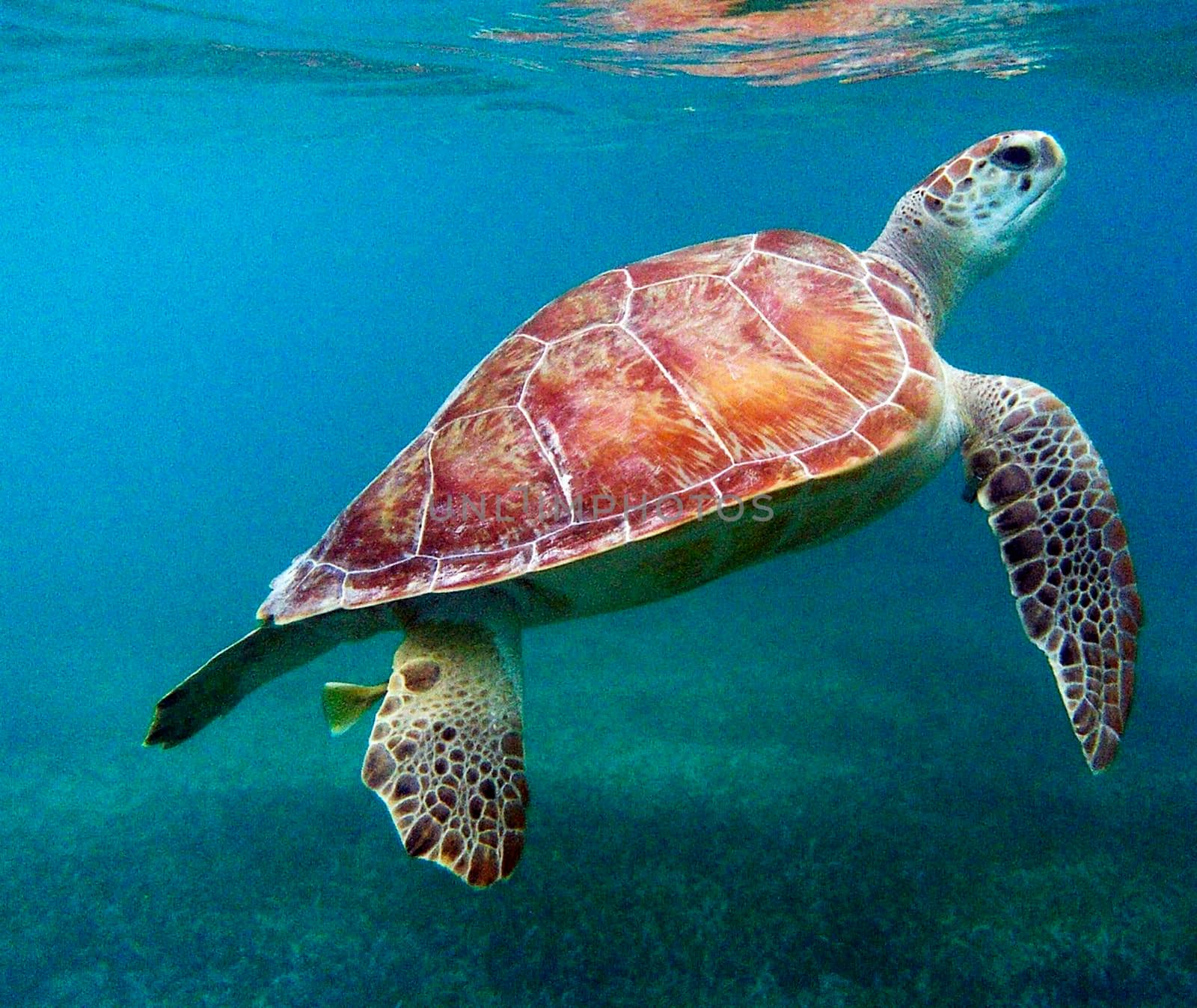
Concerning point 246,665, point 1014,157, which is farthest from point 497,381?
point 1014,157

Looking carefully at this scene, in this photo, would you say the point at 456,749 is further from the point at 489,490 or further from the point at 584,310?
the point at 584,310

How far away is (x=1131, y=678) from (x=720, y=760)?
4630 millimetres

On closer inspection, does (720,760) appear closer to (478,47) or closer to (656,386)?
(656,386)

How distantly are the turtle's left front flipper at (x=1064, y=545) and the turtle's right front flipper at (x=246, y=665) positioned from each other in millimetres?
2760

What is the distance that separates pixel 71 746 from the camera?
31.2 feet

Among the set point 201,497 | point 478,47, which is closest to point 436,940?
point 478,47

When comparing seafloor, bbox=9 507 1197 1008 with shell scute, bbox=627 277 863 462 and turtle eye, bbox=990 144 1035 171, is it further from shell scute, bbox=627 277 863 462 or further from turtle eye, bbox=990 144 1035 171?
turtle eye, bbox=990 144 1035 171

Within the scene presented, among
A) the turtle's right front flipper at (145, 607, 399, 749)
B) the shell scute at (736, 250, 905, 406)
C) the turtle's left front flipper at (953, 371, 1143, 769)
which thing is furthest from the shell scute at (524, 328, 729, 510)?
the turtle's left front flipper at (953, 371, 1143, 769)

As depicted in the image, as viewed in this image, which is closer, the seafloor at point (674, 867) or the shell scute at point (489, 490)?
the shell scute at point (489, 490)

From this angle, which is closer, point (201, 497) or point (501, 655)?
point (501, 655)

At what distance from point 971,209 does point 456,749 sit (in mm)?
4168

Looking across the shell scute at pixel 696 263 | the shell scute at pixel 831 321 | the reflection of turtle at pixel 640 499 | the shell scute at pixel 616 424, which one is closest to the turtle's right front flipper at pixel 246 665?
the reflection of turtle at pixel 640 499

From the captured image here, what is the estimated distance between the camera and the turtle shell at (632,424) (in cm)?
279

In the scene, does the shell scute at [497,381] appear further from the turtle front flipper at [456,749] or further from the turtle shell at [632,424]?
the turtle front flipper at [456,749]
